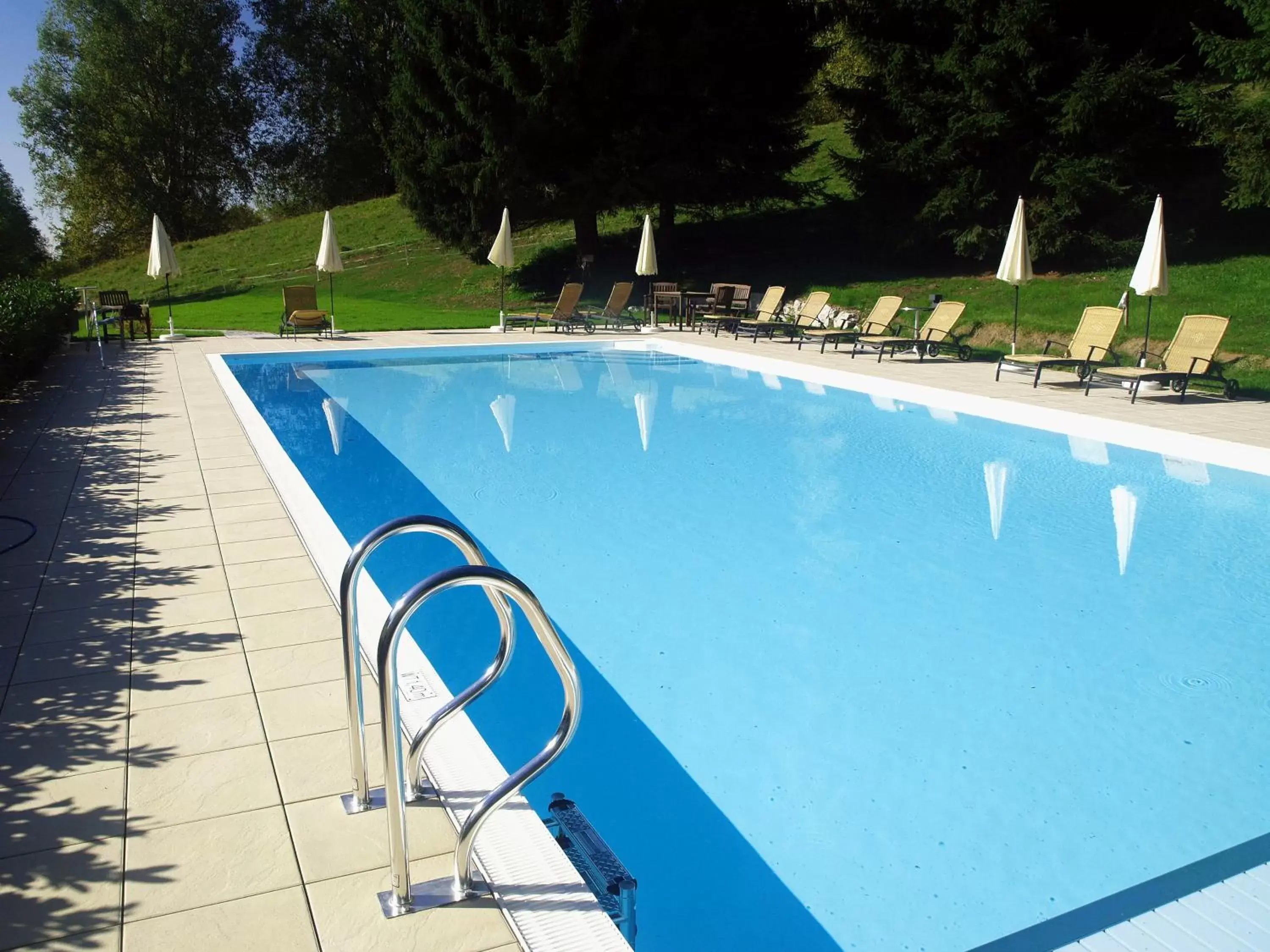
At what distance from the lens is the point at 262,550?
545 cm

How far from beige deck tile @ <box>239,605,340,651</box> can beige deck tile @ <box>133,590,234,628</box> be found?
0.18 m

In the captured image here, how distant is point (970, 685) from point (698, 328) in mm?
14453

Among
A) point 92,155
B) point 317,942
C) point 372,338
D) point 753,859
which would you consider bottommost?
point 753,859

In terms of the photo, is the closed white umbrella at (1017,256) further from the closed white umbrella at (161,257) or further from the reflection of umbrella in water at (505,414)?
the closed white umbrella at (161,257)

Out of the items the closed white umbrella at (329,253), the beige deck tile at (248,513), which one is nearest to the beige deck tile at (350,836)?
the beige deck tile at (248,513)

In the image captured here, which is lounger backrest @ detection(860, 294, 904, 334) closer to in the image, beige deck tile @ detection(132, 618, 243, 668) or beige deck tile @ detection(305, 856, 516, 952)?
beige deck tile @ detection(132, 618, 243, 668)

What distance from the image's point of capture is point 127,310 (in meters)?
16.3

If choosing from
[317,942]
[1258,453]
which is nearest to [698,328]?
[1258,453]

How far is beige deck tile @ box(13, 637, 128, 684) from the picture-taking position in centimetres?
385

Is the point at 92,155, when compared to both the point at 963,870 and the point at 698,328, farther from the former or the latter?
the point at 963,870

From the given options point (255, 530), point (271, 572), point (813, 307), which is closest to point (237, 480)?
point (255, 530)

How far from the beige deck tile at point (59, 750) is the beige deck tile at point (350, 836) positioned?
0.79m

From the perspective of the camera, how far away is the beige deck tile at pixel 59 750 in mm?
3168

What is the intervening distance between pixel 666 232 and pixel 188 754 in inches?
835
